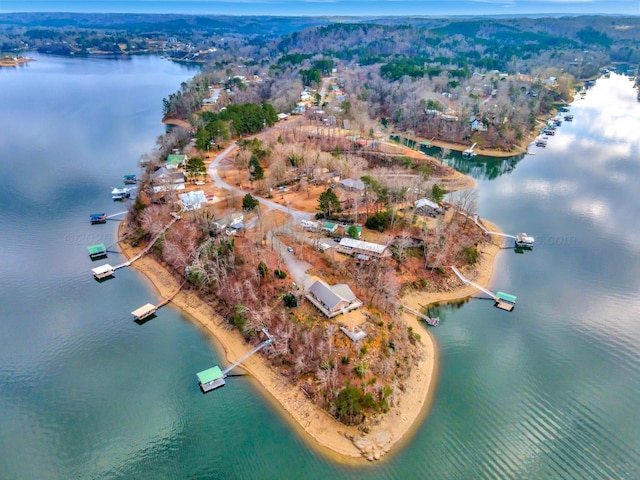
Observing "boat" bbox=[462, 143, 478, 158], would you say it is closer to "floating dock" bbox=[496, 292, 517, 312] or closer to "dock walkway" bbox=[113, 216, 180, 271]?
"floating dock" bbox=[496, 292, 517, 312]

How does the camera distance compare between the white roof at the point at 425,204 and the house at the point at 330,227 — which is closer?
the house at the point at 330,227

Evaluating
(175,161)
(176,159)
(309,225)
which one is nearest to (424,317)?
(309,225)

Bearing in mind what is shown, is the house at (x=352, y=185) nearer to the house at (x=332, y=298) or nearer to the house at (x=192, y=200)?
the house at (x=192, y=200)

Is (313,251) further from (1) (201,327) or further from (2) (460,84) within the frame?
(2) (460,84)

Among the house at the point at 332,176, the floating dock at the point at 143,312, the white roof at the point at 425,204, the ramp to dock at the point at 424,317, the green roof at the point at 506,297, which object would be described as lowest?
the floating dock at the point at 143,312

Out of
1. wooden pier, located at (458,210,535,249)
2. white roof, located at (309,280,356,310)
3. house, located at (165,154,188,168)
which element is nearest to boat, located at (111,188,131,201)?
house, located at (165,154,188,168)

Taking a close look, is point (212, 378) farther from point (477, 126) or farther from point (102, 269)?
point (477, 126)

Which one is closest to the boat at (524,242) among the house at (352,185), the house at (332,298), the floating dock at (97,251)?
the house at (352,185)
